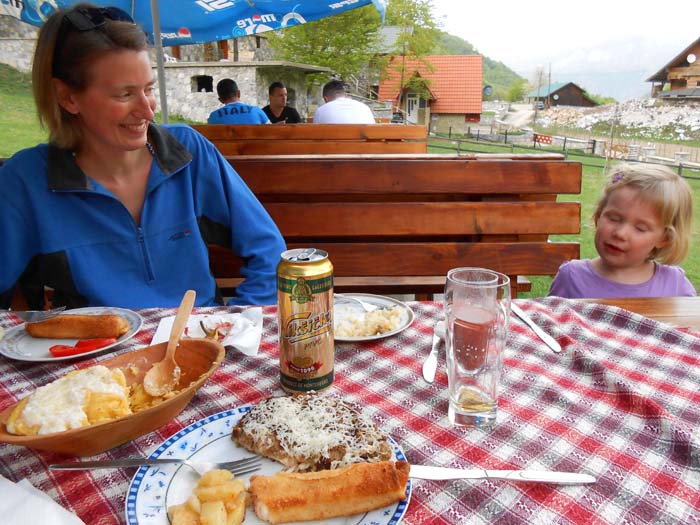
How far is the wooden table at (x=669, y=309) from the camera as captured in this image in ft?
4.99

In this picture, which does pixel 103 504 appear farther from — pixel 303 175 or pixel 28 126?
pixel 28 126

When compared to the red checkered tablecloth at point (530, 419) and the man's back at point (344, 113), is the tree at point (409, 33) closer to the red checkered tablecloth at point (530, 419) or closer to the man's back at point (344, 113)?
the man's back at point (344, 113)

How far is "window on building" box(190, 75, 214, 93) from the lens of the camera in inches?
836

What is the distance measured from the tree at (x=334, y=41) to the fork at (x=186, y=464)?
3132 cm

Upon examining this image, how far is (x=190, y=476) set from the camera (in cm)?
78

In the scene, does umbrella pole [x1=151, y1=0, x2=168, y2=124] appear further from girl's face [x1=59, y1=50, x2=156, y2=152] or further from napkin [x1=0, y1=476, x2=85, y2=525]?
napkin [x1=0, y1=476, x2=85, y2=525]

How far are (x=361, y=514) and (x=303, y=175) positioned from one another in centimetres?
220

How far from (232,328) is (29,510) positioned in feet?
2.40

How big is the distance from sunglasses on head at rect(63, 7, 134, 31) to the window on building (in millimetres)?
20979

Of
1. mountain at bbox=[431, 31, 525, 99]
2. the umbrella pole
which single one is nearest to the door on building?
the umbrella pole

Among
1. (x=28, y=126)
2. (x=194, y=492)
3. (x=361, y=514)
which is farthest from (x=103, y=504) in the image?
(x=28, y=126)

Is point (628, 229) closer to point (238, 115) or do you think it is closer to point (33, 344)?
point (33, 344)

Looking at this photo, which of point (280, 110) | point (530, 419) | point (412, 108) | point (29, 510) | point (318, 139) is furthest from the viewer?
point (412, 108)

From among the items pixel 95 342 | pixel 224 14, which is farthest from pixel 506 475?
pixel 224 14
